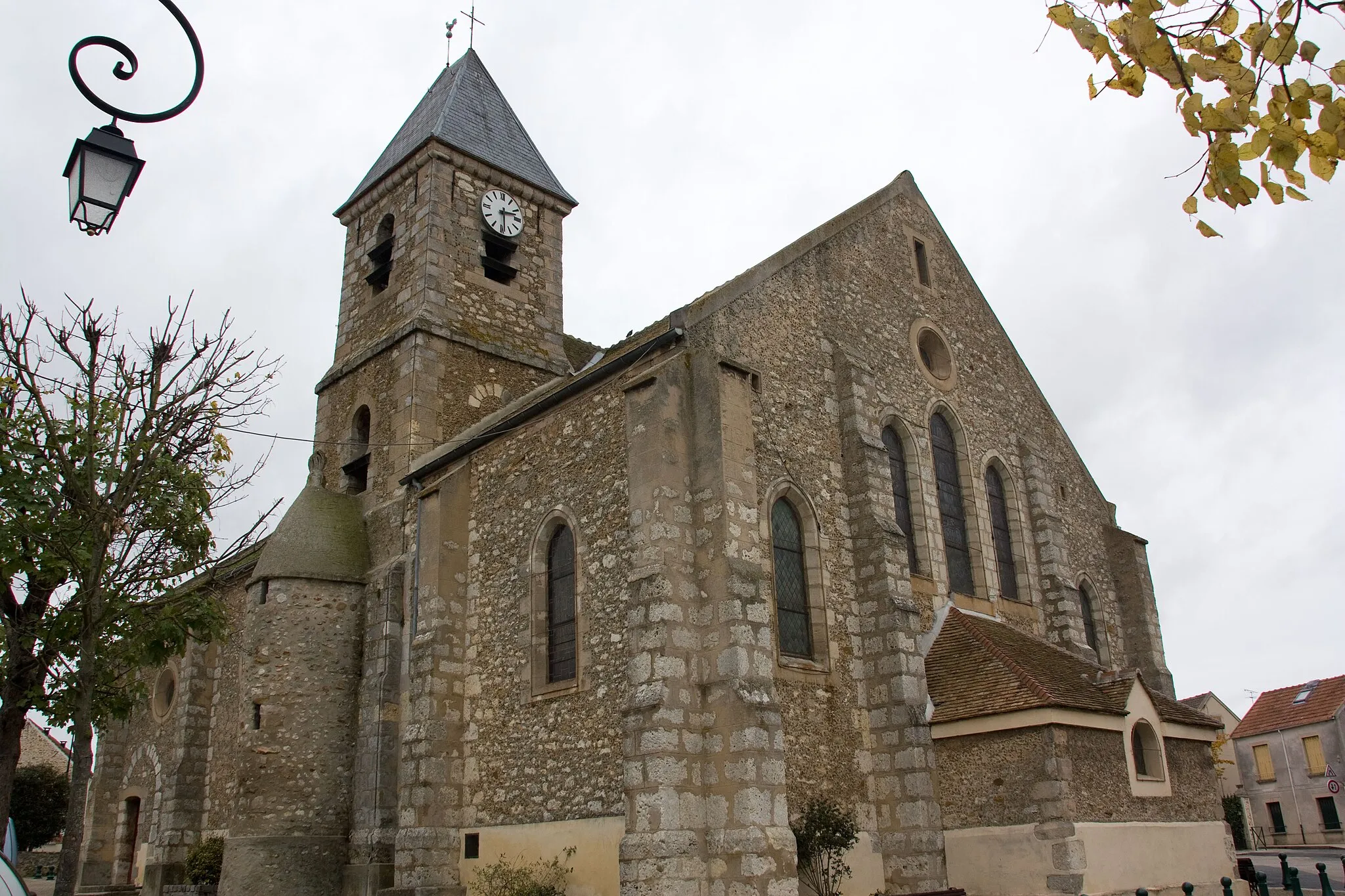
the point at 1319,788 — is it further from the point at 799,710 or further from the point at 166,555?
the point at 166,555

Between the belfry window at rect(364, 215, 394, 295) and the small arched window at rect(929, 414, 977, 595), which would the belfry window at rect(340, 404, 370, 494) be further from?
the small arched window at rect(929, 414, 977, 595)

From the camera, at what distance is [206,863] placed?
16.2 meters

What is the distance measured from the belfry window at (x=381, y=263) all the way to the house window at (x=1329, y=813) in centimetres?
3451

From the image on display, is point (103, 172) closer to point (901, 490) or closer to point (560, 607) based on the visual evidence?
point (560, 607)

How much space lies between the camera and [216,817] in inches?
709

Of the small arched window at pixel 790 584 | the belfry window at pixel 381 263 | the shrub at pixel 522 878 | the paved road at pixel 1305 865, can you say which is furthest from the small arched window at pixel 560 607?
the paved road at pixel 1305 865

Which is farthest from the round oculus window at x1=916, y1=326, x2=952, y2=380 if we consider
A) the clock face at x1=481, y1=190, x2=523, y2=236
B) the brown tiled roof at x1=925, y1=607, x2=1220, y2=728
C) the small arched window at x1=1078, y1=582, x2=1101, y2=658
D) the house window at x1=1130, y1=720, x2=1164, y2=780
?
the clock face at x1=481, y1=190, x2=523, y2=236

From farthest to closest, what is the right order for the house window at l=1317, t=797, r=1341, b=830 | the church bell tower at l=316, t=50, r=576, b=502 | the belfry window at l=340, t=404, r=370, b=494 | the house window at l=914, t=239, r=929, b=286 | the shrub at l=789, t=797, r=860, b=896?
the house window at l=1317, t=797, r=1341, b=830 < the belfry window at l=340, t=404, r=370, b=494 < the church bell tower at l=316, t=50, r=576, b=502 < the house window at l=914, t=239, r=929, b=286 < the shrub at l=789, t=797, r=860, b=896

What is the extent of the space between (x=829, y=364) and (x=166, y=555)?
340 inches

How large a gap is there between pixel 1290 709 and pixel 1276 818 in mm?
3835

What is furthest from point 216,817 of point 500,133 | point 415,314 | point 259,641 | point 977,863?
point 500,133

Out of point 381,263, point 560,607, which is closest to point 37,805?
point 381,263

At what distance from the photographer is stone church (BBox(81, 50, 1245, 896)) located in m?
11.5

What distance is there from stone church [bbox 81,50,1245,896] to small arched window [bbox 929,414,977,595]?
0.22ft
